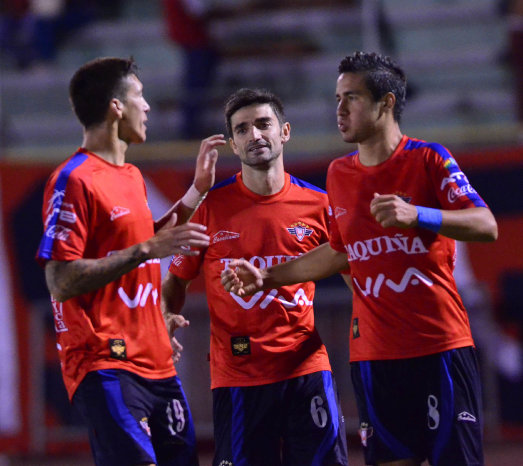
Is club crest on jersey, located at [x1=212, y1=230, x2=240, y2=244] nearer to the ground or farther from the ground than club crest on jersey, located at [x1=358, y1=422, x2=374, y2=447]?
farther from the ground

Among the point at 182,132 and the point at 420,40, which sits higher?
the point at 420,40

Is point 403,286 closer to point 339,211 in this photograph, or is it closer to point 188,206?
point 339,211

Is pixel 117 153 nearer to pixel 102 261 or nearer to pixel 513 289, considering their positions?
pixel 102 261

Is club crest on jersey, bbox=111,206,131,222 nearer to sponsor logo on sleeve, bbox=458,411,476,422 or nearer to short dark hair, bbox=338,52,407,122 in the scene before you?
short dark hair, bbox=338,52,407,122

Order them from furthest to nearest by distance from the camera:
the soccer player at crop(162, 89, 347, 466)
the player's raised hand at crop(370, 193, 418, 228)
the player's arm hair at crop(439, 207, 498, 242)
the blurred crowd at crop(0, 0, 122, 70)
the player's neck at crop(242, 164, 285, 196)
→ the blurred crowd at crop(0, 0, 122, 70) → the player's neck at crop(242, 164, 285, 196) → the soccer player at crop(162, 89, 347, 466) → the player's arm hair at crop(439, 207, 498, 242) → the player's raised hand at crop(370, 193, 418, 228)

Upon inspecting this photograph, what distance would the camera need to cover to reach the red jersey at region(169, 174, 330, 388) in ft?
15.8

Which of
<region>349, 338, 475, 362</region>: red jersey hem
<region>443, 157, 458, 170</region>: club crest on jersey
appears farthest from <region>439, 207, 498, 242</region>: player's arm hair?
<region>349, 338, 475, 362</region>: red jersey hem

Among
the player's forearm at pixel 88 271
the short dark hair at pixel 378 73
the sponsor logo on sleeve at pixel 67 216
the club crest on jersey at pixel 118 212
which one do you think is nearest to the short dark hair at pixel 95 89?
the club crest on jersey at pixel 118 212

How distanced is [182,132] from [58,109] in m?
3.02

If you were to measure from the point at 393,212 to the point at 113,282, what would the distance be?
4.92ft

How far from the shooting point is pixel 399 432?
424 centimetres

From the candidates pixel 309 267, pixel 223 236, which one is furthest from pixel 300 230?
pixel 223 236

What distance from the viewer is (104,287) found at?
4.36m

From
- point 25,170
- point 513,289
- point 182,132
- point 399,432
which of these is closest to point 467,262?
point 513,289
